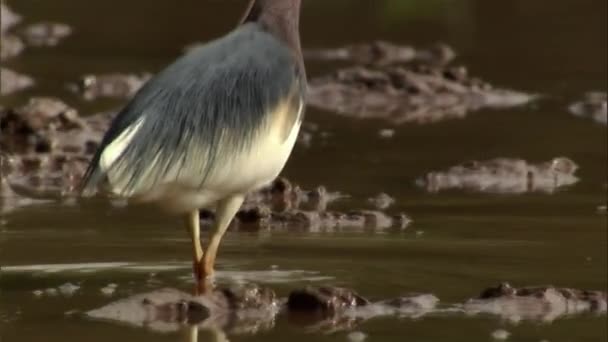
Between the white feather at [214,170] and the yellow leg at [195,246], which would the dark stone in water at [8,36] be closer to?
the yellow leg at [195,246]

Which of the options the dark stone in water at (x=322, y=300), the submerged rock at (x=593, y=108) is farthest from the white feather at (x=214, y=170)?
the submerged rock at (x=593, y=108)

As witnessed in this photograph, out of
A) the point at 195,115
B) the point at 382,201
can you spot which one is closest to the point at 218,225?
the point at 195,115

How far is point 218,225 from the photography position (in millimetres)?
7371

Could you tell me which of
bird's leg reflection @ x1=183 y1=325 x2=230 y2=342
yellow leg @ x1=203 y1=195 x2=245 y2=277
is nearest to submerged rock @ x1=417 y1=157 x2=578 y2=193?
yellow leg @ x1=203 y1=195 x2=245 y2=277

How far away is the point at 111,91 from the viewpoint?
45.3 ft

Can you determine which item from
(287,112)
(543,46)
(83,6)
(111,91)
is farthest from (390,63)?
(287,112)

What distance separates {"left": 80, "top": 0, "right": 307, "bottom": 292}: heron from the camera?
22.2 feet

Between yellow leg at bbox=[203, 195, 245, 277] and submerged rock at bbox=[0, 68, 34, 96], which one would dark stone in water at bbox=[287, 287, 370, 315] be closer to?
yellow leg at bbox=[203, 195, 245, 277]

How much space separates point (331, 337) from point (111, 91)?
25.1ft

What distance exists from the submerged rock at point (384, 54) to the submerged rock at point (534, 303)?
29.1 ft

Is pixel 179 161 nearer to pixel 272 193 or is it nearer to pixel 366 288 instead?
pixel 366 288

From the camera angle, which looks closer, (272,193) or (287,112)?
(287,112)

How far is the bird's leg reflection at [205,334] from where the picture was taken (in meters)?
6.32

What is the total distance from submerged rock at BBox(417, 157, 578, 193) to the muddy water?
0.13m
